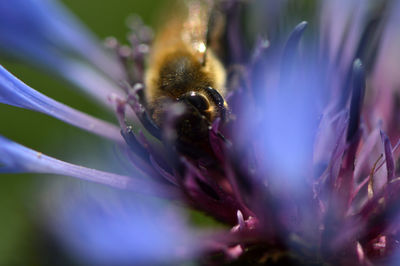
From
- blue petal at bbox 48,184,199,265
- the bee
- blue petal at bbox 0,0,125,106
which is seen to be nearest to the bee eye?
the bee

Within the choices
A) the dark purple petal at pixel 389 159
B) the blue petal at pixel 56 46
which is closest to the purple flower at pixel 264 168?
the dark purple petal at pixel 389 159

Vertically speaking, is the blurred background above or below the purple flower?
above

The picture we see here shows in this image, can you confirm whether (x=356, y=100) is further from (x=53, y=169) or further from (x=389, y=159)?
(x=53, y=169)

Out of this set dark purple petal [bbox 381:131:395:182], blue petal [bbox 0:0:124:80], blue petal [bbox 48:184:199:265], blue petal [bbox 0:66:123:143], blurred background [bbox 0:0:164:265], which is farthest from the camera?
blue petal [bbox 0:0:124:80]

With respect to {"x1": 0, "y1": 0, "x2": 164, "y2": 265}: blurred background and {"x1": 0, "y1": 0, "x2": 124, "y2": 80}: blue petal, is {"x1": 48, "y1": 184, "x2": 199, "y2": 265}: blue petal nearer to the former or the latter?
{"x1": 0, "y1": 0, "x2": 164, "y2": 265}: blurred background

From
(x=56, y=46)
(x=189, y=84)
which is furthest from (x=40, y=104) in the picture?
(x=56, y=46)

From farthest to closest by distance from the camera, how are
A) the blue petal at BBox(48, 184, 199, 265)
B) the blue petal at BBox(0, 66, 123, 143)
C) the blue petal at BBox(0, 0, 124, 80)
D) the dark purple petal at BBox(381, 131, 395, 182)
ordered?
1. the blue petal at BBox(0, 0, 124, 80)
2. the blue petal at BBox(0, 66, 123, 143)
3. the dark purple petal at BBox(381, 131, 395, 182)
4. the blue petal at BBox(48, 184, 199, 265)

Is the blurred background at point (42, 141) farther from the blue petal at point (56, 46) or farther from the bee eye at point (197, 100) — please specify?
the bee eye at point (197, 100)

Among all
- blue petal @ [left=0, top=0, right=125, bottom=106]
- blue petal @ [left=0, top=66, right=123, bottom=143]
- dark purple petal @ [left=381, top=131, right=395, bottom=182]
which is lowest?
dark purple petal @ [left=381, top=131, right=395, bottom=182]
